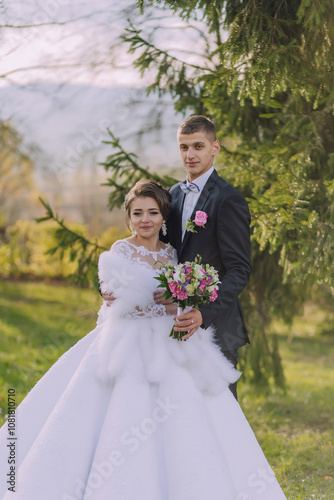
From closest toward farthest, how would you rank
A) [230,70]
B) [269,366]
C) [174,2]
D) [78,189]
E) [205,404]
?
[205,404] → [174,2] → [230,70] → [269,366] → [78,189]

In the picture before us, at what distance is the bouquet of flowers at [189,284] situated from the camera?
2691mm

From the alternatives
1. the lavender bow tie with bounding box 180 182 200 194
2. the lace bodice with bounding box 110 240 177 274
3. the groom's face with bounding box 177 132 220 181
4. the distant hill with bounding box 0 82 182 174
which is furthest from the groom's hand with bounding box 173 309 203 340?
the distant hill with bounding box 0 82 182 174

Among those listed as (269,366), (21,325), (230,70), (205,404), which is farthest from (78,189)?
(205,404)

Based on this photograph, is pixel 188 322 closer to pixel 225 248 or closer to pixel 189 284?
pixel 189 284

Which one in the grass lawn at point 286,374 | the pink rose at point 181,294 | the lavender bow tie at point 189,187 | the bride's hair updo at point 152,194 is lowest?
the grass lawn at point 286,374

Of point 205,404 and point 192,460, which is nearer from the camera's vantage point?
point 192,460

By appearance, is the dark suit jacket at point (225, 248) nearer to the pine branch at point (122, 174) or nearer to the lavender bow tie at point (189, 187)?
the lavender bow tie at point (189, 187)

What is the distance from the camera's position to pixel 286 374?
9156mm

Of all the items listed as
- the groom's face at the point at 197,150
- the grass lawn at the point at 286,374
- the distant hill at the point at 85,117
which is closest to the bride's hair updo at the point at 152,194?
the groom's face at the point at 197,150

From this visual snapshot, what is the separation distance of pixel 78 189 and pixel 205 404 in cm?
1849

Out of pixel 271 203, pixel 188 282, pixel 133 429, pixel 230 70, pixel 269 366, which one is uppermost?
pixel 230 70

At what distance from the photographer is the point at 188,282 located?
2.71m

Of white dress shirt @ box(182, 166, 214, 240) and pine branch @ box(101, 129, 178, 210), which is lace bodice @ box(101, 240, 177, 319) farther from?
pine branch @ box(101, 129, 178, 210)

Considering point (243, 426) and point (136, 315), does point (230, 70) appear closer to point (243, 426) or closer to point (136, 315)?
point (136, 315)
